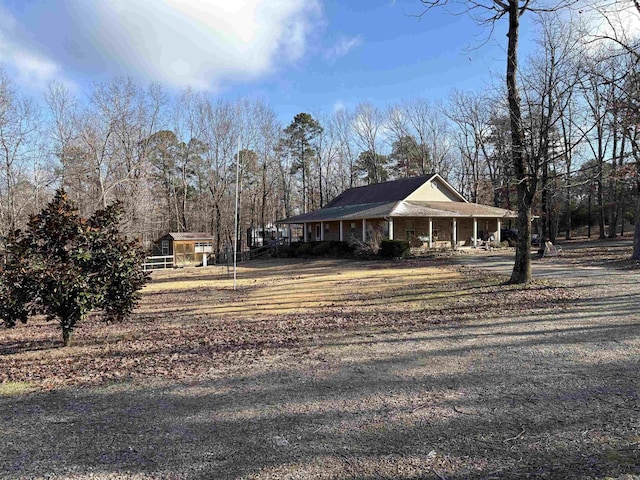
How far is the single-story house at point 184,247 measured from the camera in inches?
1284

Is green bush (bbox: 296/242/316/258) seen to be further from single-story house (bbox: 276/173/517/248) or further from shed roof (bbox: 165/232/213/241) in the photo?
shed roof (bbox: 165/232/213/241)

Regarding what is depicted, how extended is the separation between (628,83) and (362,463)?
1037 cm

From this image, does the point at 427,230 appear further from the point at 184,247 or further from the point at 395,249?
the point at 184,247

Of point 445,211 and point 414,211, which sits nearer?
point 414,211

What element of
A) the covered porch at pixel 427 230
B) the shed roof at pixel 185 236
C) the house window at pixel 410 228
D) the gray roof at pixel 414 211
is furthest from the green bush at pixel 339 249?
the shed roof at pixel 185 236

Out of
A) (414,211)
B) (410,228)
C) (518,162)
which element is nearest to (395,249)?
(414,211)

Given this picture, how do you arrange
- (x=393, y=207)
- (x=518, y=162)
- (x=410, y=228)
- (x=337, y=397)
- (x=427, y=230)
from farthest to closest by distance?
(x=427, y=230) < (x=410, y=228) < (x=393, y=207) < (x=518, y=162) < (x=337, y=397)

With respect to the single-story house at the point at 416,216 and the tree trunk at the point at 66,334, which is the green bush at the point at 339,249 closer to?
the single-story house at the point at 416,216

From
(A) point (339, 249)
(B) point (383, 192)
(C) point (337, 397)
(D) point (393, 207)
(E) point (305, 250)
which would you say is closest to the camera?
(C) point (337, 397)

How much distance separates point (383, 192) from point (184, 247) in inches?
647

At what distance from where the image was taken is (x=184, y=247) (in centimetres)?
3312

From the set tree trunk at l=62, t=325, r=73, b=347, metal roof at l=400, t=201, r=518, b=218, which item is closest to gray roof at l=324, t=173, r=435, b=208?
metal roof at l=400, t=201, r=518, b=218

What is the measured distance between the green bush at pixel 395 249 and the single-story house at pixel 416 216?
163cm

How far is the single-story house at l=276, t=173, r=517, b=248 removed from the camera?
27394 mm
